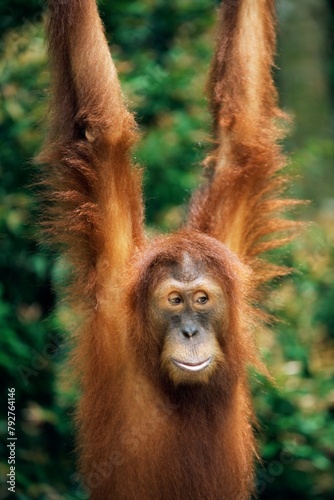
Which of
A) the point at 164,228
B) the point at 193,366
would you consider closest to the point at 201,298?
the point at 193,366

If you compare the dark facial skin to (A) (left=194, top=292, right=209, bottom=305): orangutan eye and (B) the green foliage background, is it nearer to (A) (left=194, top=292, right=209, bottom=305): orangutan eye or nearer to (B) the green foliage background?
(A) (left=194, top=292, right=209, bottom=305): orangutan eye

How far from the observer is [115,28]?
5.67 m

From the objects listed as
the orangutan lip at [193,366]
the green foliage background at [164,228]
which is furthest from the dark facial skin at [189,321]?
the green foliage background at [164,228]

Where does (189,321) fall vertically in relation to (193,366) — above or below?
above

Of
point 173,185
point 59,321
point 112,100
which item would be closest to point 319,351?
point 173,185

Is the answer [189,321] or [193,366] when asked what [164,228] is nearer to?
[189,321]

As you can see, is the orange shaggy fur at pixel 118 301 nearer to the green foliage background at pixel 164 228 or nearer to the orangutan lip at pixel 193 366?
the orangutan lip at pixel 193 366

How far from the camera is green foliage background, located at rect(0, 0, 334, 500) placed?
5047 millimetres

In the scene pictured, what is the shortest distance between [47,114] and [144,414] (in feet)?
4.52

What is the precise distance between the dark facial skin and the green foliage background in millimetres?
1059

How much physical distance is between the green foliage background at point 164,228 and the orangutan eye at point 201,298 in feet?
3.84

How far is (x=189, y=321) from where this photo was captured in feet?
11.9

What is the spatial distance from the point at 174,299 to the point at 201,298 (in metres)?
0.11

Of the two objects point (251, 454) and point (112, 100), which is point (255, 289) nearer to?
point (251, 454)
